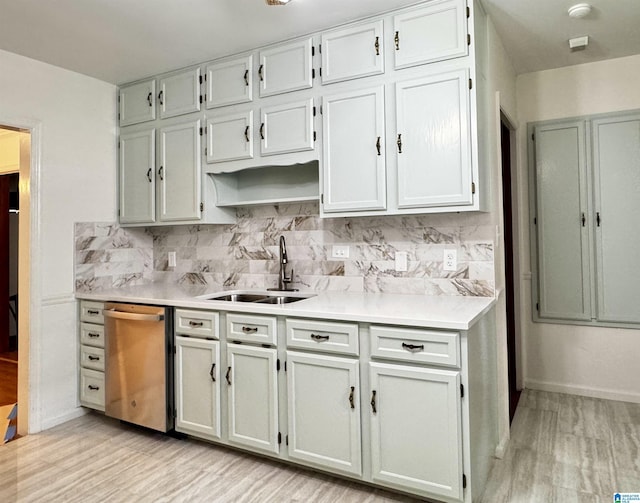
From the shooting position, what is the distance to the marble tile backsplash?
266 centimetres

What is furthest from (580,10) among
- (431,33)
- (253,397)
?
(253,397)

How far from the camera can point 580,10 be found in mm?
2447

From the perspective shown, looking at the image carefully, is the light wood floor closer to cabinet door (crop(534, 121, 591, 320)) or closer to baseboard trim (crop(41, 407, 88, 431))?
baseboard trim (crop(41, 407, 88, 431))

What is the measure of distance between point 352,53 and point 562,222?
214 centimetres

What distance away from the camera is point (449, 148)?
229cm

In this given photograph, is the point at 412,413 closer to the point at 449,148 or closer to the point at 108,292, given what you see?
the point at 449,148

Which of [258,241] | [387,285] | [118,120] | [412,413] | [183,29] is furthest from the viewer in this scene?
[118,120]

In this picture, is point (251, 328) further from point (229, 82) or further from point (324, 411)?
point (229, 82)

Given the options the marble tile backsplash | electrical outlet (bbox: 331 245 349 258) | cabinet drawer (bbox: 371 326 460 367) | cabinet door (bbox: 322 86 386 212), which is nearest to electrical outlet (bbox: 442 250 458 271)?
the marble tile backsplash

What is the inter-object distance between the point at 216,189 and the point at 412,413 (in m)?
2.13

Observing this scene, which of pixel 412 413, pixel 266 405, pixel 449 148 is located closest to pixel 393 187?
pixel 449 148

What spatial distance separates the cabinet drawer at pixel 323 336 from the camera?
6.89 feet

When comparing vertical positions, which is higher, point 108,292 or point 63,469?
point 108,292

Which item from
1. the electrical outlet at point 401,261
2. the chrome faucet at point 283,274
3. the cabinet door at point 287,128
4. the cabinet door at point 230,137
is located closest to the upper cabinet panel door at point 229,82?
the cabinet door at point 230,137
